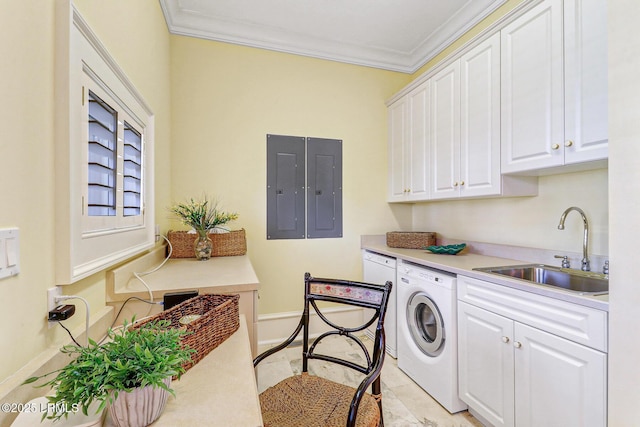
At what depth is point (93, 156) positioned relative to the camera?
3.50 ft

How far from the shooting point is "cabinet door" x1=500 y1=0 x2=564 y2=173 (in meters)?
1.56

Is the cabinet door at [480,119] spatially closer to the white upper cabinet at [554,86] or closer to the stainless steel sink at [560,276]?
the white upper cabinet at [554,86]

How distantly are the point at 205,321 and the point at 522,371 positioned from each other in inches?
58.0

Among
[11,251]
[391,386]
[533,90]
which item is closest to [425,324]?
[391,386]

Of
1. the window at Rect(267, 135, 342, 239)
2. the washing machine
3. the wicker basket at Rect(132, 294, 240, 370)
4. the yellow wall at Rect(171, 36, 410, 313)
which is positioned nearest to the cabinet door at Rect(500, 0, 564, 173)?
the washing machine

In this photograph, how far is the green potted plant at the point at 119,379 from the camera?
1.72 ft

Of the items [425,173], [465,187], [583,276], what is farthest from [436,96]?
[583,276]

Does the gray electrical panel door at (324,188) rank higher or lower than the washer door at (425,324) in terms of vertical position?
higher

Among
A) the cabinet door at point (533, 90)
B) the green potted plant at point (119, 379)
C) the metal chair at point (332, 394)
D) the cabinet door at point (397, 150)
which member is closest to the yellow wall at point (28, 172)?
the green potted plant at point (119, 379)

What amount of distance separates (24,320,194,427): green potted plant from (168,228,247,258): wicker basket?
5.46 ft

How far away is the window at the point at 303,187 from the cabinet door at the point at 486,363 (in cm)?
148

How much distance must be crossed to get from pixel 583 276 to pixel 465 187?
0.86 meters

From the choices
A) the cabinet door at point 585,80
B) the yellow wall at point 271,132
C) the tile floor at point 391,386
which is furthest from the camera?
the yellow wall at point 271,132

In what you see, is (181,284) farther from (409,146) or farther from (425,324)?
(409,146)
